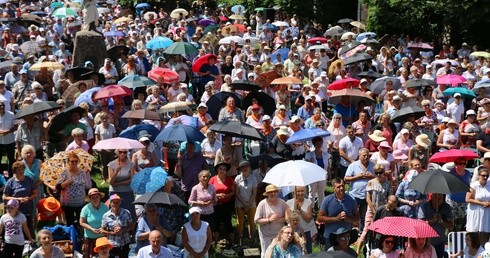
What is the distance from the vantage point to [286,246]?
1290cm

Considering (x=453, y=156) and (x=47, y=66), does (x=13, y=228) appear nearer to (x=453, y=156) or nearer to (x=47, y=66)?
(x=453, y=156)

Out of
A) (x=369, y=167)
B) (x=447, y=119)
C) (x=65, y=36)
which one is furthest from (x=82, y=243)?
(x=65, y=36)

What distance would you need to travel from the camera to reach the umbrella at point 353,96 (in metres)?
20.6

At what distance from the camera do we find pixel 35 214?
1623 centimetres

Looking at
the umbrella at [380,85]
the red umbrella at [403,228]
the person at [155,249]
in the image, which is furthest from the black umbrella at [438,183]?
the umbrella at [380,85]

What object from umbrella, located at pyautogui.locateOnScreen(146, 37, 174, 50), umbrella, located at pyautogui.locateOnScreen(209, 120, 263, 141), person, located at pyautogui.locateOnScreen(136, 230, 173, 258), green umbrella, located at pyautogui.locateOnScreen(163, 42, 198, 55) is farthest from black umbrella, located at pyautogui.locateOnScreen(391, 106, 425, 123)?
umbrella, located at pyautogui.locateOnScreen(146, 37, 174, 50)

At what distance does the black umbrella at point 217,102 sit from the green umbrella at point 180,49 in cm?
490

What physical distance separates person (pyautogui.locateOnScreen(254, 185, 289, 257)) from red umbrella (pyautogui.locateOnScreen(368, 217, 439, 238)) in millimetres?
1399

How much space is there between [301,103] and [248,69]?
4.31 meters

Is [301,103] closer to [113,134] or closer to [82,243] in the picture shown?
[113,134]

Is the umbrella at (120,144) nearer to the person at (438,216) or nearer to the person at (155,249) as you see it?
the person at (155,249)

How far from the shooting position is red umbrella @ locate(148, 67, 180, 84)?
22766 mm

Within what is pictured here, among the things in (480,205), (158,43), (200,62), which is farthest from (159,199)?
(158,43)

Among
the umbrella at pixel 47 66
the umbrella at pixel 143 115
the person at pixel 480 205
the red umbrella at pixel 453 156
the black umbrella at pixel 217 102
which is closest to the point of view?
the person at pixel 480 205
